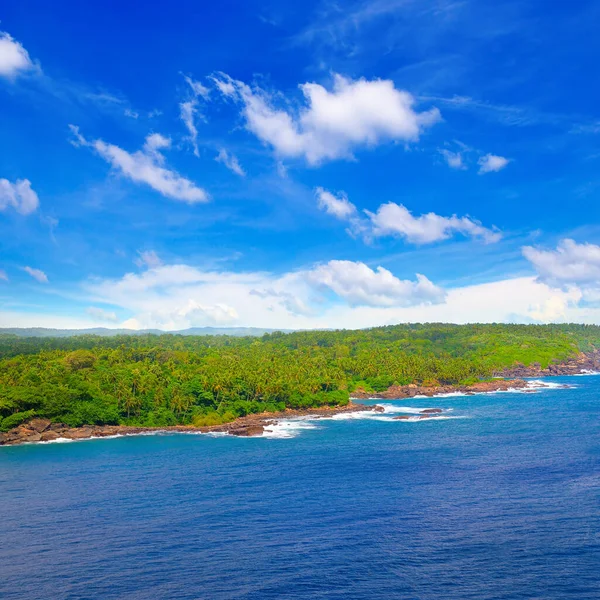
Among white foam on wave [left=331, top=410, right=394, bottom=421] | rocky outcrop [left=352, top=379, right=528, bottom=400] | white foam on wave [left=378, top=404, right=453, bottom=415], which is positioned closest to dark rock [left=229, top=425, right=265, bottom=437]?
white foam on wave [left=331, top=410, right=394, bottom=421]

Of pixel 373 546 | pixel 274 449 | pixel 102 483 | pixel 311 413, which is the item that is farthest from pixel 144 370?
pixel 373 546

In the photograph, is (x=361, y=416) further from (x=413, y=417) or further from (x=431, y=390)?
(x=431, y=390)

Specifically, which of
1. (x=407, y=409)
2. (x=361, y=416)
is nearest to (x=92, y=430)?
(x=361, y=416)

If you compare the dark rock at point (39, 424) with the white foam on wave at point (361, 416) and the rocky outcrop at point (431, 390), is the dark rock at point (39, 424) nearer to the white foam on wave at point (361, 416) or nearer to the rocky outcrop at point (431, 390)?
the white foam on wave at point (361, 416)

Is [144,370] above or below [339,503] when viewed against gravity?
above

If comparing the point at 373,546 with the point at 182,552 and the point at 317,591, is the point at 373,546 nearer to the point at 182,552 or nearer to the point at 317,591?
the point at 317,591

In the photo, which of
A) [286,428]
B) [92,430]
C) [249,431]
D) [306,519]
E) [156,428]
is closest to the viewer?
[306,519]

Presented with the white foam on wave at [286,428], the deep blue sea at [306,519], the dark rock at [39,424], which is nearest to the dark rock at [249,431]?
the white foam on wave at [286,428]

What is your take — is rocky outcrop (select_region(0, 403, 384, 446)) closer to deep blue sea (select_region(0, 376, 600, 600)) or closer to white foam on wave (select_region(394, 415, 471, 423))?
deep blue sea (select_region(0, 376, 600, 600))
